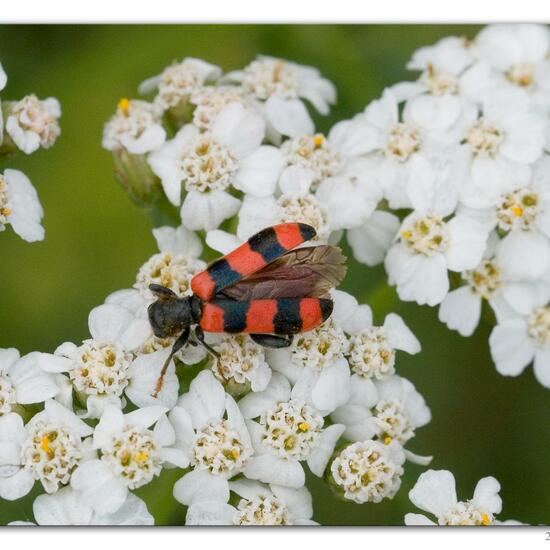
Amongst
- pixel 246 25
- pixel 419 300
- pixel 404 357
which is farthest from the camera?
pixel 246 25

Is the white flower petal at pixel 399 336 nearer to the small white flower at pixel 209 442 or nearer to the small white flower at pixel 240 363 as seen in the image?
the small white flower at pixel 240 363

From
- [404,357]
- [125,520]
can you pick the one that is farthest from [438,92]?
[125,520]

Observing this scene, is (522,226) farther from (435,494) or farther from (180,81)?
(180,81)

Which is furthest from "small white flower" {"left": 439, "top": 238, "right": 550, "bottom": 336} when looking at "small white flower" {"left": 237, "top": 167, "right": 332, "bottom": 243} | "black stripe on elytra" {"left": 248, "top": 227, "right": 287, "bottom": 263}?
"black stripe on elytra" {"left": 248, "top": 227, "right": 287, "bottom": 263}

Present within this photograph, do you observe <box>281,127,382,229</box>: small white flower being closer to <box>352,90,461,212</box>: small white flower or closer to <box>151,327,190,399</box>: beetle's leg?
<box>352,90,461,212</box>: small white flower

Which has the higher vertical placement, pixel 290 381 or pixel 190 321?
pixel 190 321

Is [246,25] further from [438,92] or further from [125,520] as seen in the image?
[125,520]
